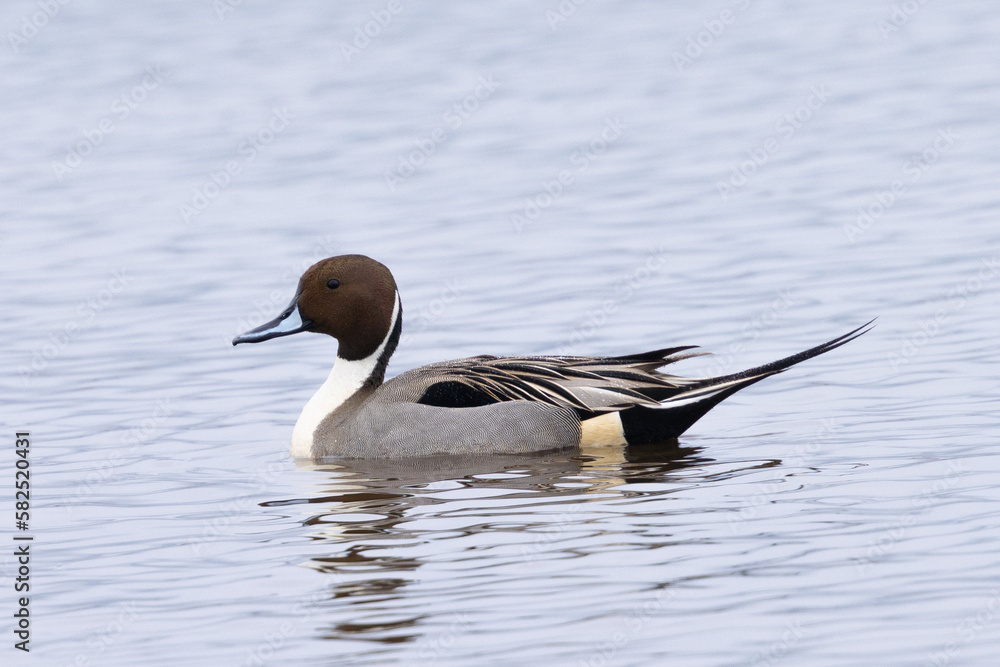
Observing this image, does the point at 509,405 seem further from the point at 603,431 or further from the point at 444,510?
the point at 444,510

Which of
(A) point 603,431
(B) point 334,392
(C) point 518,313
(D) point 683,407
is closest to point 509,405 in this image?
(A) point 603,431

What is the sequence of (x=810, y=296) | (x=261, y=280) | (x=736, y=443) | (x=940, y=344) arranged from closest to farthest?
(x=736, y=443), (x=940, y=344), (x=810, y=296), (x=261, y=280)

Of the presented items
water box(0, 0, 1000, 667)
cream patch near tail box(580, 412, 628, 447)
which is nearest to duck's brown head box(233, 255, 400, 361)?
water box(0, 0, 1000, 667)

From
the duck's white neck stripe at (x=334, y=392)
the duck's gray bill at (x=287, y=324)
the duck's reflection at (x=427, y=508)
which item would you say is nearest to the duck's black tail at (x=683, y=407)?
the duck's reflection at (x=427, y=508)

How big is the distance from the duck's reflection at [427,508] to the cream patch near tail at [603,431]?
0.07 meters

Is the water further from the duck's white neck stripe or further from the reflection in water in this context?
the duck's white neck stripe

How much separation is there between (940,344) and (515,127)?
30.0 feet

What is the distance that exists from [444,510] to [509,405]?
1474mm

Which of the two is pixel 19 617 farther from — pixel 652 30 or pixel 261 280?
pixel 652 30

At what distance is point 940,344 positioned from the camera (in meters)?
10.9

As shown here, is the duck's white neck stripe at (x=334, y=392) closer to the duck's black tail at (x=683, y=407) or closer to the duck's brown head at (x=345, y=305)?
the duck's brown head at (x=345, y=305)

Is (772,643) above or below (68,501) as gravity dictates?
above

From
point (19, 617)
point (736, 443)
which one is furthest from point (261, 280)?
point (19, 617)

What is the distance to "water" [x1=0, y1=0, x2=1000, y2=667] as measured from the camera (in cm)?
657
